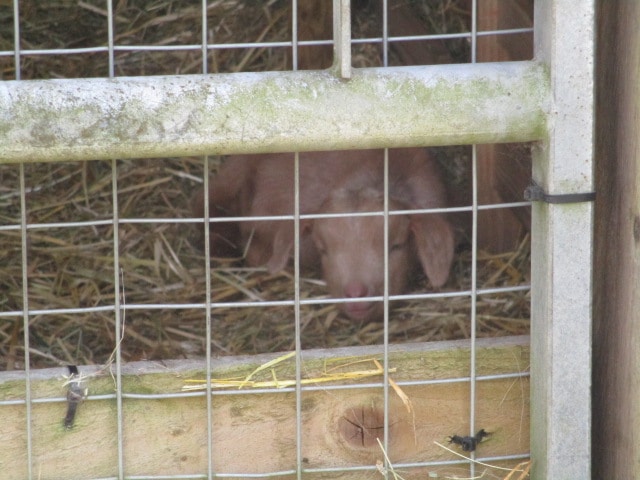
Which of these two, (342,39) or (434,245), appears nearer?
(342,39)

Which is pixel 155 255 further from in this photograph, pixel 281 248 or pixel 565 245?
pixel 565 245

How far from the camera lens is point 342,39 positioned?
2.11m

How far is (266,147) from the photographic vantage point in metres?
2.16

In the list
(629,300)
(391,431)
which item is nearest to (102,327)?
(391,431)

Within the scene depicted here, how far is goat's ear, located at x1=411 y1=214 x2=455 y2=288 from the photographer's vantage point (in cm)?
404

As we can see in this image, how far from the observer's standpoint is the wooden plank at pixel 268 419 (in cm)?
233

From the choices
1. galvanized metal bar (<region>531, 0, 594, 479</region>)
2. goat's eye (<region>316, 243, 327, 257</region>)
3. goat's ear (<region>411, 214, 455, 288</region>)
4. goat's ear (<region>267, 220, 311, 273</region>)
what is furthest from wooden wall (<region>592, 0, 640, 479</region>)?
goat's eye (<region>316, 243, 327, 257</region>)

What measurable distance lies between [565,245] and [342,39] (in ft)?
2.10

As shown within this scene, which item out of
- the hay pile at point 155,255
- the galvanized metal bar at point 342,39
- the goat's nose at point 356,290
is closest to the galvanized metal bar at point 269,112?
the galvanized metal bar at point 342,39

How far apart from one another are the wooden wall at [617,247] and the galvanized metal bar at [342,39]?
59 cm

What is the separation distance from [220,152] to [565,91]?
0.74m

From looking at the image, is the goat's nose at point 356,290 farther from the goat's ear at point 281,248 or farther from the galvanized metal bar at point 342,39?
the galvanized metal bar at point 342,39

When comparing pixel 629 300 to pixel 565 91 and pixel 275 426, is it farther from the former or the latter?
pixel 275 426

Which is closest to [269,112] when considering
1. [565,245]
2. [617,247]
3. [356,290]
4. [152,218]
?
[565,245]
